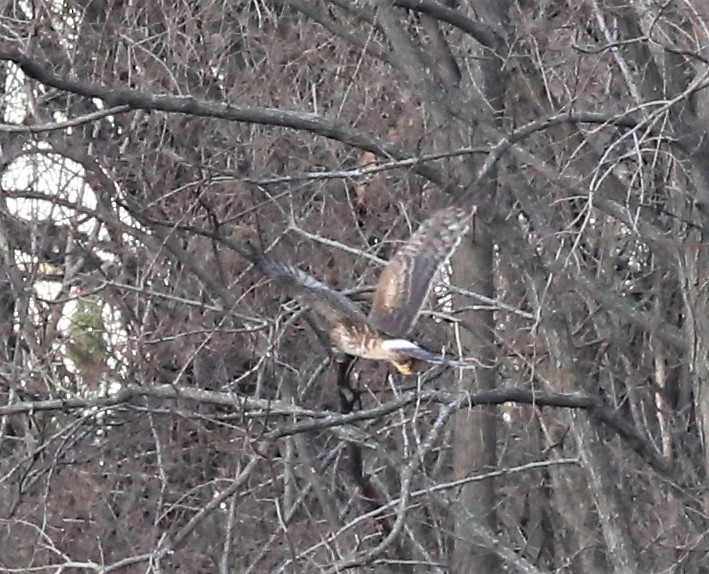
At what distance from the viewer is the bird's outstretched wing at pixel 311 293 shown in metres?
6.15

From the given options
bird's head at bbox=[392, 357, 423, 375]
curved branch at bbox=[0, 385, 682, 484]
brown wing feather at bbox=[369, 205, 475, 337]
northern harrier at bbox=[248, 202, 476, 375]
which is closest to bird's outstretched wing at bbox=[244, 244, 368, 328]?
northern harrier at bbox=[248, 202, 476, 375]

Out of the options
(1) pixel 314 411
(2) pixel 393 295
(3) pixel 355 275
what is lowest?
(1) pixel 314 411

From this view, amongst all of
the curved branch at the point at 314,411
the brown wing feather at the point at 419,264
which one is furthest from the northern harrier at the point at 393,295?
the curved branch at the point at 314,411

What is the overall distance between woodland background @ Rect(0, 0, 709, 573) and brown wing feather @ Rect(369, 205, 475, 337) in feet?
0.93

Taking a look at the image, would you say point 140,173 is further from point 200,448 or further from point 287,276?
point 287,276

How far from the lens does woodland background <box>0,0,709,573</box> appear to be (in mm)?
7023

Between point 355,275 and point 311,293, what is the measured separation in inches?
113

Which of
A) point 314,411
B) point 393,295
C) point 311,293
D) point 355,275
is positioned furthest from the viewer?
point 355,275

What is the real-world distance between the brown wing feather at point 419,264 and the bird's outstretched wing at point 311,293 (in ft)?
0.43

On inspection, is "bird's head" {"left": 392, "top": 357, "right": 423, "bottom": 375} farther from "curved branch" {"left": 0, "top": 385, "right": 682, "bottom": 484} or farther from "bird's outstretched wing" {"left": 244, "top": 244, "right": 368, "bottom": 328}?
"bird's outstretched wing" {"left": 244, "top": 244, "right": 368, "bottom": 328}

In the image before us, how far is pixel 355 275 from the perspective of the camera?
9.10m

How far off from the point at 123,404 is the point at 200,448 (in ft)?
11.1

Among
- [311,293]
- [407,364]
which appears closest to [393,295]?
[311,293]

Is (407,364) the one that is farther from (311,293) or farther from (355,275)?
(355,275)
